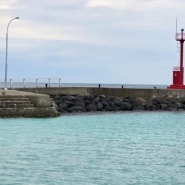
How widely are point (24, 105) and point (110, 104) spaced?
12553mm

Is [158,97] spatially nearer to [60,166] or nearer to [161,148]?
[161,148]

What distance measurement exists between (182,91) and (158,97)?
1984 mm

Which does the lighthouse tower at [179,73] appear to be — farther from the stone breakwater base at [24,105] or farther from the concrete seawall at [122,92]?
the stone breakwater base at [24,105]

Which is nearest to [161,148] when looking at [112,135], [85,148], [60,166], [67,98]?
[85,148]

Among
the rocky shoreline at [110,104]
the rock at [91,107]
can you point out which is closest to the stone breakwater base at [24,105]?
the rocky shoreline at [110,104]

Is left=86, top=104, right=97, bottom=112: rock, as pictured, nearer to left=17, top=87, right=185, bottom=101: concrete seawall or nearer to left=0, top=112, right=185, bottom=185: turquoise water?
left=17, top=87, right=185, bottom=101: concrete seawall

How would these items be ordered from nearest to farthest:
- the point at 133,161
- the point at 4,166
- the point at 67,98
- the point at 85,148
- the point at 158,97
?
the point at 4,166 → the point at 133,161 → the point at 85,148 → the point at 67,98 → the point at 158,97

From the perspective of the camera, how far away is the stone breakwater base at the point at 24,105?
3969 centimetres

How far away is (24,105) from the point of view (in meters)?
40.2

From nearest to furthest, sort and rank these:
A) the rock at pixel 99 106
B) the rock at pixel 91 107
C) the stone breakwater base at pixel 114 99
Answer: the stone breakwater base at pixel 114 99 < the rock at pixel 91 107 < the rock at pixel 99 106

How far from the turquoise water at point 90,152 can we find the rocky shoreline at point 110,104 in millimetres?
3915

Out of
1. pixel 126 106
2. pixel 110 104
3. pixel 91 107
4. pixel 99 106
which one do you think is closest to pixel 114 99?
pixel 110 104

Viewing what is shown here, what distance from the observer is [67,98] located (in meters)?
49.2

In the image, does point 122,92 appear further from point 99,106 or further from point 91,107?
point 91,107
